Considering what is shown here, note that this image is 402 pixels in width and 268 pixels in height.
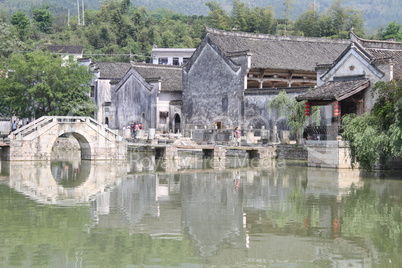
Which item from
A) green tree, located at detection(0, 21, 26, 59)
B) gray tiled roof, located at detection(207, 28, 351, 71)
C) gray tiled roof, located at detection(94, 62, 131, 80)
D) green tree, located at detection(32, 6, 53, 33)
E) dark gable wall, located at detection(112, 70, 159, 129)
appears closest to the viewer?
gray tiled roof, located at detection(207, 28, 351, 71)

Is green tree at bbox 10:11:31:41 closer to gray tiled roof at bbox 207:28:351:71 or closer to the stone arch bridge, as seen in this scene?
gray tiled roof at bbox 207:28:351:71

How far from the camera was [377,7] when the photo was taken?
188m

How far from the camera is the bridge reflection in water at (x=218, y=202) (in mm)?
13695

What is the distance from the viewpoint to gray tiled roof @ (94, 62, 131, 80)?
173 feet

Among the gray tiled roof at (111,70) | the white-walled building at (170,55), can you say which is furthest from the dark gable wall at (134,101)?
the white-walled building at (170,55)

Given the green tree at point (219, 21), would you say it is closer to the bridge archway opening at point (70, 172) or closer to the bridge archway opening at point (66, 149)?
the bridge archway opening at point (66, 149)

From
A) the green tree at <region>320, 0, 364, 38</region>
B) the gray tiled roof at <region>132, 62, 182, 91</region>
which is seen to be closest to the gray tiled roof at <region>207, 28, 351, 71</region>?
the gray tiled roof at <region>132, 62, 182, 91</region>

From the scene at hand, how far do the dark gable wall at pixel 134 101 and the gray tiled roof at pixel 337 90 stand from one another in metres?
18.1

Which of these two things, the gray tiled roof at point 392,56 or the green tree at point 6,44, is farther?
the green tree at point 6,44

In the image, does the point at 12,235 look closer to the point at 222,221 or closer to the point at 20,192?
the point at 222,221

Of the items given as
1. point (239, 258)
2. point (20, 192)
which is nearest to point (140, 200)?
point (20, 192)

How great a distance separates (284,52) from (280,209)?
26308 millimetres

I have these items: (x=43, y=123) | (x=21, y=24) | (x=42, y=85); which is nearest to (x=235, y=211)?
(x=43, y=123)

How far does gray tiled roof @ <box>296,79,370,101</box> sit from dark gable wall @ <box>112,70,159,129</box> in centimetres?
1805
